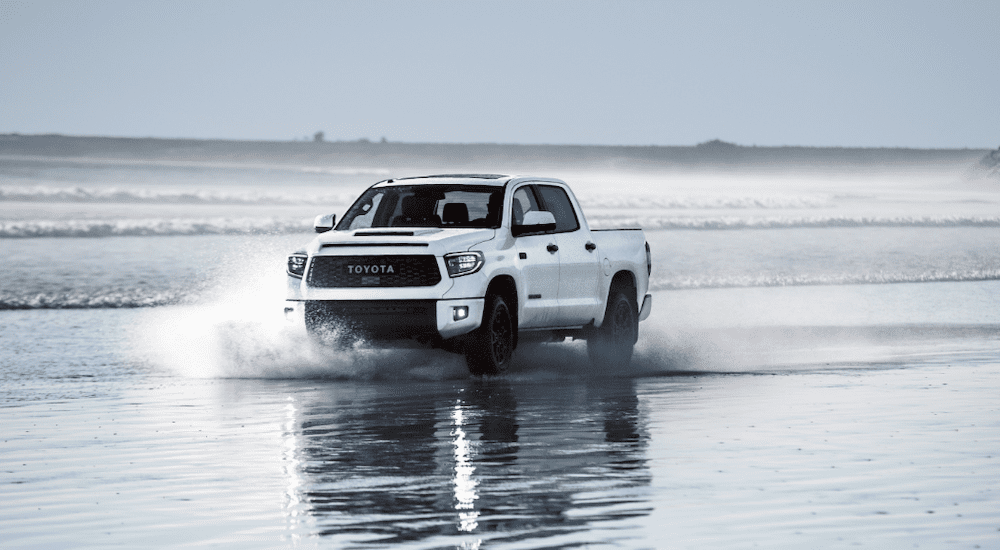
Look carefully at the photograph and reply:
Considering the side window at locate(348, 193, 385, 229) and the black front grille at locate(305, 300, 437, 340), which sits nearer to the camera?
the black front grille at locate(305, 300, 437, 340)

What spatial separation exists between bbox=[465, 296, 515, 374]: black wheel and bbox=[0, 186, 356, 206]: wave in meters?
45.2

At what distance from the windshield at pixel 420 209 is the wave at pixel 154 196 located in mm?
43925

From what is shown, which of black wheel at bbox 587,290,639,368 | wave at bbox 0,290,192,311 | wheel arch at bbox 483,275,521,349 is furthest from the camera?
wave at bbox 0,290,192,311

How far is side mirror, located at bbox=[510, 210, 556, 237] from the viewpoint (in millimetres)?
15109

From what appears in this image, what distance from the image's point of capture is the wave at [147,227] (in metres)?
41.2

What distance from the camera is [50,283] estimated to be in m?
28.4

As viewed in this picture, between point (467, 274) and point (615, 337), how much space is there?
9.00 feet

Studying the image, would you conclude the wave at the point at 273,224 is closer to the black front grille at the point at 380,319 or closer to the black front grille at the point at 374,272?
the black front grille at the point at 374,272

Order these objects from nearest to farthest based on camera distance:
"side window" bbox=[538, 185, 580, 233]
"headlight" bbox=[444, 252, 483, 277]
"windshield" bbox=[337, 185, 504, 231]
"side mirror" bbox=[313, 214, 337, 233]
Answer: "headlight" bbox=[444, 252, 483, 277] → "windshield" bbox=[337, 185, 504, 231] → "side mirror" bbox=[313, 214, 337, 233] → "side window" bbox=[538, 185, 580, 233]

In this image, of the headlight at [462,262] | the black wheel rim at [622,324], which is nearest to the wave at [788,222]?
the black wheel rim at [622,324]

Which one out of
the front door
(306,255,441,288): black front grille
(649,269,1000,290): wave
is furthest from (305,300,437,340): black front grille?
(649,269,1000,290): wave

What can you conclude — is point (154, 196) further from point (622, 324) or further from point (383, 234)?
point (383, 234)

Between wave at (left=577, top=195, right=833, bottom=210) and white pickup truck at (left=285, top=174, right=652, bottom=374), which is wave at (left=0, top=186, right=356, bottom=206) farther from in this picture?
white pickup truck at (left=285, top=174, right=652, bottom=374)

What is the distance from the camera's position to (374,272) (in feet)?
47.6
